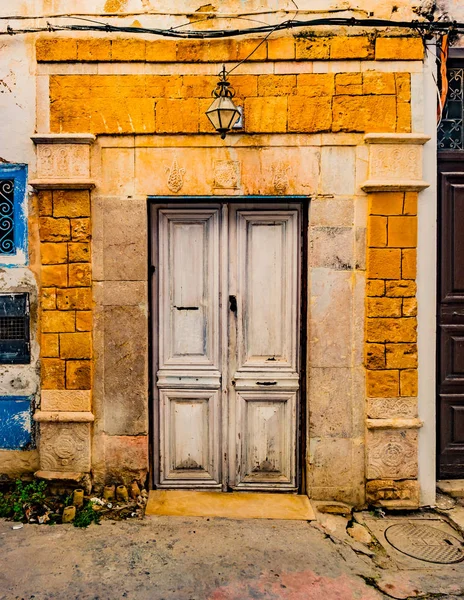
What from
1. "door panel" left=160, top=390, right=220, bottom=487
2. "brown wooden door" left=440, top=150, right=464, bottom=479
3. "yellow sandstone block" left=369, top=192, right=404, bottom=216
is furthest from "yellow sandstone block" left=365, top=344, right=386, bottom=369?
"door panel" left=160, top=390, right=220, bottom=487

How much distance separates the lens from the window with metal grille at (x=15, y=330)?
437 cm

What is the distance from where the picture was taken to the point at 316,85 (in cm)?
419

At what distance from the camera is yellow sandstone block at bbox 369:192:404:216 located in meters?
4.18

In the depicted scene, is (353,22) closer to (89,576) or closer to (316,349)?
(316,349)

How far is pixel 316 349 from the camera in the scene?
428 cm

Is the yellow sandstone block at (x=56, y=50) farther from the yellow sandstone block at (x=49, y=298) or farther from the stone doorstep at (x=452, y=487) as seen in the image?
the stone doorstep at (x=452, y=487)

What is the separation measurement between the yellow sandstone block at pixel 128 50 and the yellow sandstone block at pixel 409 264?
2.79 metres

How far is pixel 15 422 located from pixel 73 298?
1.24 m

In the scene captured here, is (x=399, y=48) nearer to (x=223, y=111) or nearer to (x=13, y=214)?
(x=223, y=111)

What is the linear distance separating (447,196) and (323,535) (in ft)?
10.1

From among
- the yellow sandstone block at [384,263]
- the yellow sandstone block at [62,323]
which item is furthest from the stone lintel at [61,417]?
the yellow sandstone block at [384,263]

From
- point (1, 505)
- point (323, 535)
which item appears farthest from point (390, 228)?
point (1, 505)

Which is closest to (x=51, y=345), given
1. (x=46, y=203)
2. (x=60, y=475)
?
(x=60, y=475)

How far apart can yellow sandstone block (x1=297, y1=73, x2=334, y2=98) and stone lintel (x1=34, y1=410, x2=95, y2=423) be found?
3.31 meters
